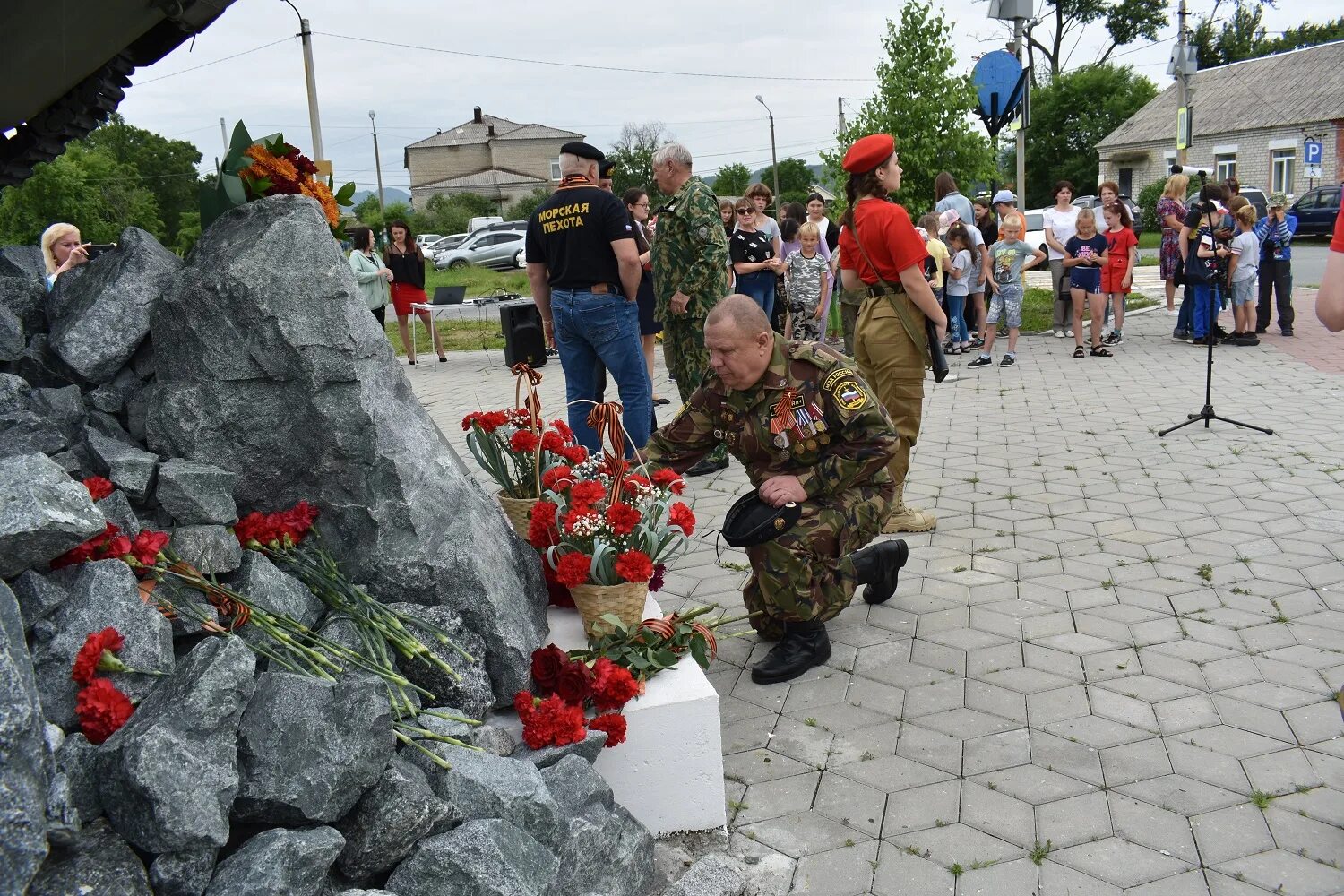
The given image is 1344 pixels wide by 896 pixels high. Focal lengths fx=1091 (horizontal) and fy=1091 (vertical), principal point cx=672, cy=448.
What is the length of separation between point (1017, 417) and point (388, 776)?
7.35 metres

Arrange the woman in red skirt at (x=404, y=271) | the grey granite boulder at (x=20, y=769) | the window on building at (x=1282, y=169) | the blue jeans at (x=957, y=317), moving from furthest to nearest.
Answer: the window on building at (x=1282, y=169)
the woman in red skirt at (x=404, y=271)
the blue jeans at (x=957, y=317)
the grey granite boulder at (x=20, y=769)

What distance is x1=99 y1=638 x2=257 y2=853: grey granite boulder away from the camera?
215 centimetres

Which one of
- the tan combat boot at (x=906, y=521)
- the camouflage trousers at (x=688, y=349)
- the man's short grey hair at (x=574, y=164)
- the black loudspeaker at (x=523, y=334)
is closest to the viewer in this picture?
the tan combat boot at (x=906, y=521)

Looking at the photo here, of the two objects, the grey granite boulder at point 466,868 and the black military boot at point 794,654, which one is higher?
the grey granite boulder at point 466,868

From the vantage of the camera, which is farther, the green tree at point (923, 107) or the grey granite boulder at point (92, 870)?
the green tree at point (923, 107)

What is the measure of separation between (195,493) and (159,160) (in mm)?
54629

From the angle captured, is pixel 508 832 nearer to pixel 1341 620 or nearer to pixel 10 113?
pixel 1341 620

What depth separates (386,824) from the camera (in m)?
2.46

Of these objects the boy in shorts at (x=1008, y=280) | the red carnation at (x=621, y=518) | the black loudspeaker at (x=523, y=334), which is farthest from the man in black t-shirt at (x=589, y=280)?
the boy in shorts at (x=1008, y=280)

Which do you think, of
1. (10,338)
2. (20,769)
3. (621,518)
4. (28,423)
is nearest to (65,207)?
(10,338)

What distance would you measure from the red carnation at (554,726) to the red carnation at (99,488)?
1.31 m

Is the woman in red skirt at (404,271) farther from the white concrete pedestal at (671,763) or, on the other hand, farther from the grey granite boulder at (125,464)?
the white concrete pedestal at (671,763)

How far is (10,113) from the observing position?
4848 mm

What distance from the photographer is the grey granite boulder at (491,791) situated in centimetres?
269
